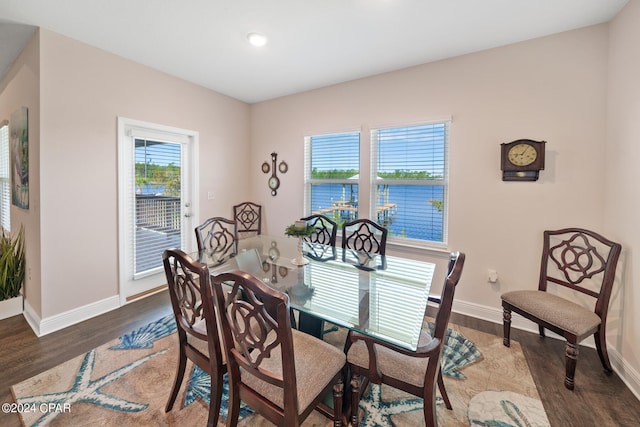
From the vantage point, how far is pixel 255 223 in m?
4.51

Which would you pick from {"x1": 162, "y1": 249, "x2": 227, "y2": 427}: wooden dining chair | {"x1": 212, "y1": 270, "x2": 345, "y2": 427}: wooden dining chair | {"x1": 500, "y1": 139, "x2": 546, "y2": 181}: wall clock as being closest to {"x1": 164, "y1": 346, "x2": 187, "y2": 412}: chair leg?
{"x1": 162, "y1": 249, "x2": 227, "y2": 427}: wooden dining chair

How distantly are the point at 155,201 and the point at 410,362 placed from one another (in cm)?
340

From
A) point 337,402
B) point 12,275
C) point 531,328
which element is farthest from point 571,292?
point 12,275

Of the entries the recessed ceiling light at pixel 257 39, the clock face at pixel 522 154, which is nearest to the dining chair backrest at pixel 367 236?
the clock face at pixel 522 154

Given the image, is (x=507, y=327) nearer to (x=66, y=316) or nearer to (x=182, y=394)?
(x=182, y=394)

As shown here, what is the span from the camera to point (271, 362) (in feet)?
4.39

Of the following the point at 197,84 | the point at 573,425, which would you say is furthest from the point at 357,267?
the point at 197,84

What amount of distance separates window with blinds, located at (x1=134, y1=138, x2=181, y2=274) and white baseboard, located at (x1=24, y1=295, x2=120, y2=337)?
1.43 ft

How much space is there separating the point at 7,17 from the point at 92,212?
1707 mm

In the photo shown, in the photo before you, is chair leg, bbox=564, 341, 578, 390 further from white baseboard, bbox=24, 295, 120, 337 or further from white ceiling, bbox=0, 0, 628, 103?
white baseboard, bbox=24, 295, 120, 337

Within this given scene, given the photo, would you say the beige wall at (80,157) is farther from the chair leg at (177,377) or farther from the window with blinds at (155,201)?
the chair leg at (177,377)

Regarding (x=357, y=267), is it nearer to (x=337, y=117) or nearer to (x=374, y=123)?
(x=374, y=123)

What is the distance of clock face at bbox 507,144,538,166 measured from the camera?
2463 mm

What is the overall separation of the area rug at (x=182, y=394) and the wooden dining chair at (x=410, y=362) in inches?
16.1
